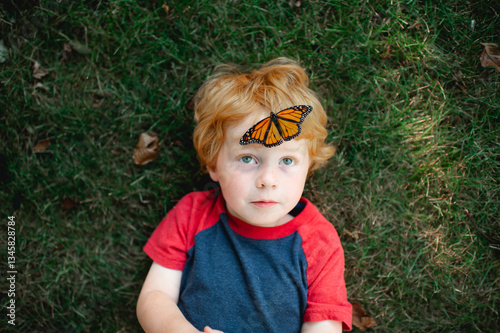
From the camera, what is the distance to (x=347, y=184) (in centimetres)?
288

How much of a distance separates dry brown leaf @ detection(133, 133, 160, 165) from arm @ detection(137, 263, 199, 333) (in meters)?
0.87

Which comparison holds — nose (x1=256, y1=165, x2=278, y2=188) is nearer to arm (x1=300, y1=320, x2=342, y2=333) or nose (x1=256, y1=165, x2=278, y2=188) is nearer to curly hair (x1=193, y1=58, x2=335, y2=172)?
curly hair (x1=193, y1=58, x2=335, y2=172)

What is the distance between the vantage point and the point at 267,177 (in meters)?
2.01

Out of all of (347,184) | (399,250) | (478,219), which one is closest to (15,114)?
(347,184)

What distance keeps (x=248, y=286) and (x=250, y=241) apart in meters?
0.28

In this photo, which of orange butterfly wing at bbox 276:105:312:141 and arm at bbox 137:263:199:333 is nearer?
orange butterfly wing at bbox 276:105:312:141

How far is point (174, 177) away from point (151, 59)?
958mm

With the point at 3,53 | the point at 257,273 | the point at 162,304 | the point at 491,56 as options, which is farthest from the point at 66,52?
the point at 491,56

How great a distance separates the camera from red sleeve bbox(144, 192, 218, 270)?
2.40 m

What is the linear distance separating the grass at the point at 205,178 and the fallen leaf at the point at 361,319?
2.7 inches

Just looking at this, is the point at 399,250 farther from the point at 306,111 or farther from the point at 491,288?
the point at 306,111

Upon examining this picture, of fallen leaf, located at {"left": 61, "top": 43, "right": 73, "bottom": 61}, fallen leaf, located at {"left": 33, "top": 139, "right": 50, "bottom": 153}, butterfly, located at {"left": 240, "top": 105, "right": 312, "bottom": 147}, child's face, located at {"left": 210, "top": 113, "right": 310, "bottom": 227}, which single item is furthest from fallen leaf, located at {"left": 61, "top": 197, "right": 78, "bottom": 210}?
butterfly, located at {"left": 240, "top": 105, "right": 312, "bottom": 147}

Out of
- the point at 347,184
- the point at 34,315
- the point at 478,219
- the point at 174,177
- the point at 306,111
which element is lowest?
the point at 34,315

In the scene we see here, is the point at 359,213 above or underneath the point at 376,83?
underneath
